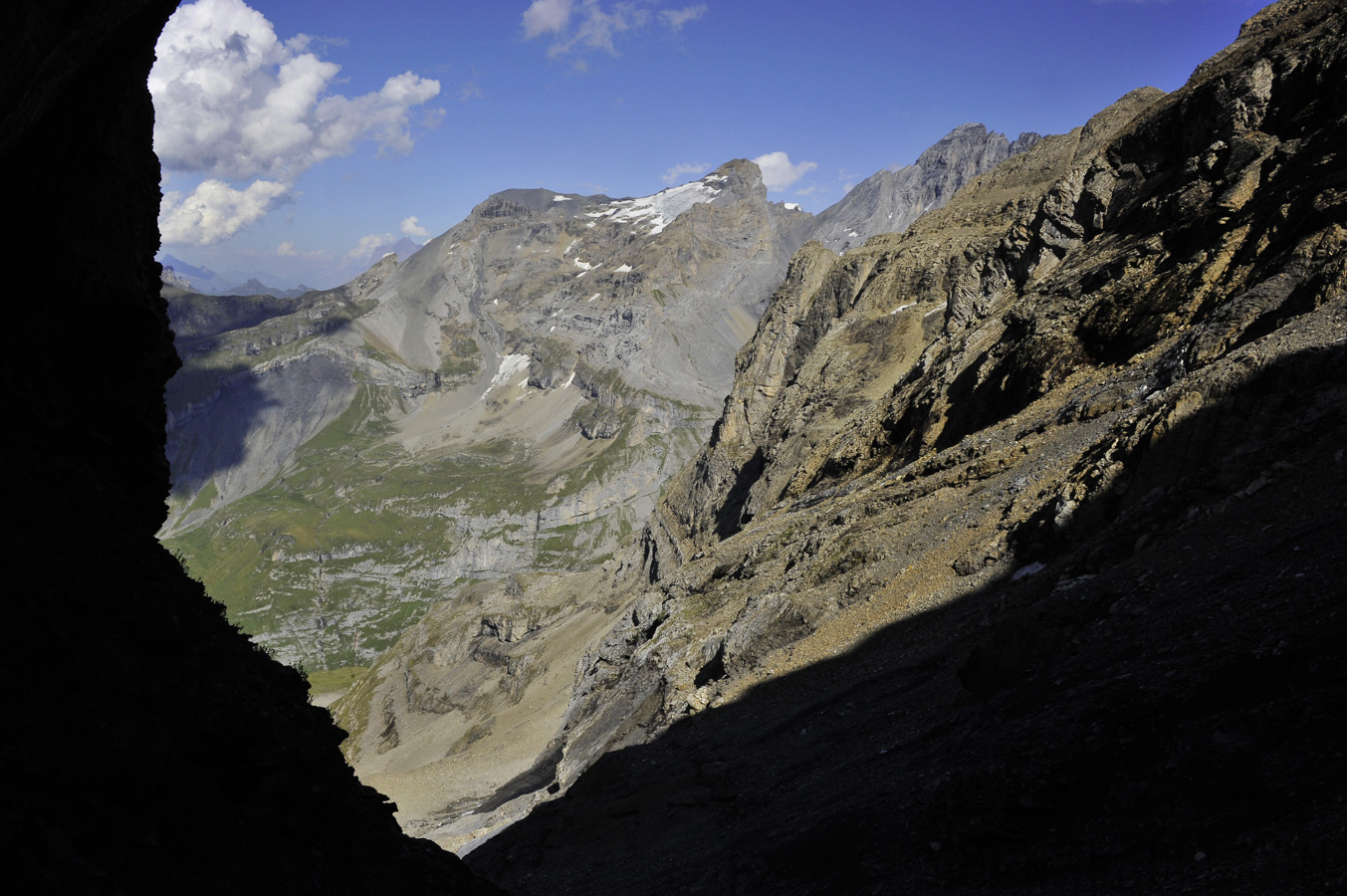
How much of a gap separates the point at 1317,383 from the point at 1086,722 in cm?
1040

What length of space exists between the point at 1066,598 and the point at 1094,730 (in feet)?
17.0

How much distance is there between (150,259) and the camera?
16484 mm

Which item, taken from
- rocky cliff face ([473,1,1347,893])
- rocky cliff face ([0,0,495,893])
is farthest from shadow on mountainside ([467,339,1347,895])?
rocky cliff face ([0,0,495,893])

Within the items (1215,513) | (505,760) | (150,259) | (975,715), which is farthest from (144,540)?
(505,760)

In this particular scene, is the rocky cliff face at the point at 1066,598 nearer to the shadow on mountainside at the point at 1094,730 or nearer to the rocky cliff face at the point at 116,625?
the shadow on mountainside at the point at 1094,730

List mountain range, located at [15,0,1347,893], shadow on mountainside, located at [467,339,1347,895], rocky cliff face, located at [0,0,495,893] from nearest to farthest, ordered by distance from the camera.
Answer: rocky cliff face, located at [0,0,495,893] → shadow on mountainside, located at [467,339,1347,895] → mountain range, located at [15,0,1347,893]

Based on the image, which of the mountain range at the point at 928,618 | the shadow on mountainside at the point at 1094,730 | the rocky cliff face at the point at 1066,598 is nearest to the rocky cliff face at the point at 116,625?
the mountain range at the point at 928,618

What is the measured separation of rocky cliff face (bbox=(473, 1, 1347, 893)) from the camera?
947 cm

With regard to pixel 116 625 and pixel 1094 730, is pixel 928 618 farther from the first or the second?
pixel 116 625

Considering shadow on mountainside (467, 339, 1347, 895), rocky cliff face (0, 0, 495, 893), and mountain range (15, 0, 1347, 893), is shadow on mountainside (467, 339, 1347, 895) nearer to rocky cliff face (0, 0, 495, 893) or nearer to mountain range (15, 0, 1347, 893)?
mountain range (15, 0, 1347, 893)

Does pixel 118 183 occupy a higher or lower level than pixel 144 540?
higher

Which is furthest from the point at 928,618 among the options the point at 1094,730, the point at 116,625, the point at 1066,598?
the point at 116,625

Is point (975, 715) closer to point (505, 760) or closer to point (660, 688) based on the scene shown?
point (660, 688)

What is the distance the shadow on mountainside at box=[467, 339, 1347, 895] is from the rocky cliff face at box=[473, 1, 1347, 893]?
58 mm
